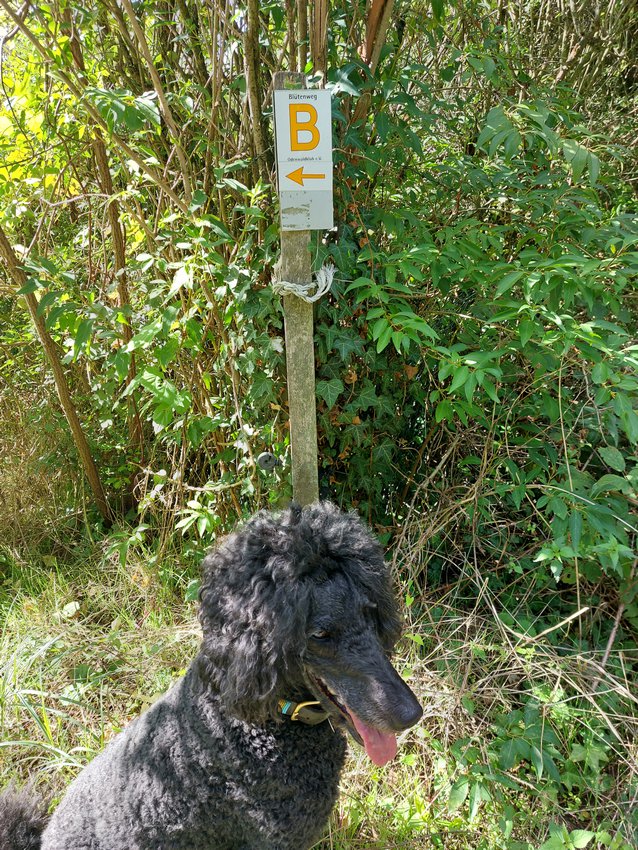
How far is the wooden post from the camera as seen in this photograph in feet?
5.70

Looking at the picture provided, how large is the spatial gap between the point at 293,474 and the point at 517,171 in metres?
1.41

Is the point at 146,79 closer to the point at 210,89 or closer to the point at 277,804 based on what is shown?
the point at 210,89

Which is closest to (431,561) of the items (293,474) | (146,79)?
(293,474)

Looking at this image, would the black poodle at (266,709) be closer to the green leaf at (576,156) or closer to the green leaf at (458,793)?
the green leaf at (458,793)

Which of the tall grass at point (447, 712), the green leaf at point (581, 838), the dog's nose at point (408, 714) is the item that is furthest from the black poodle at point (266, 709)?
the green leaf at point (581, 838)

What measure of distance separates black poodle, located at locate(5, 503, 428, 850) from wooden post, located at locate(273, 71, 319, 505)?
565mm

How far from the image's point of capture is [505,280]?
169 centimetres

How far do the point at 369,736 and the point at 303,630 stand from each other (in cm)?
26

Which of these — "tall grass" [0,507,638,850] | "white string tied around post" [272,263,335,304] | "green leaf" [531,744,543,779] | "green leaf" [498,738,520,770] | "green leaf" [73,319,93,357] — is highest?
"white string tied around post" [272,263,335,304]

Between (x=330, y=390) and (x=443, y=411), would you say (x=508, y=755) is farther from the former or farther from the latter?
(x=330, y=390)

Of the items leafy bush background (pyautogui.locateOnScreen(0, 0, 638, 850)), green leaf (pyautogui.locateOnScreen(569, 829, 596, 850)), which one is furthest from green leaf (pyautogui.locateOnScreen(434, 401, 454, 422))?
green leaf (pyautogui.locateOnScreen(569, 829, 596, 850))

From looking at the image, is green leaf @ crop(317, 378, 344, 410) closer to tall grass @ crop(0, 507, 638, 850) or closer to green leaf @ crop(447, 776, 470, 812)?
tall grass @ crop(0, 507, 638, 850)

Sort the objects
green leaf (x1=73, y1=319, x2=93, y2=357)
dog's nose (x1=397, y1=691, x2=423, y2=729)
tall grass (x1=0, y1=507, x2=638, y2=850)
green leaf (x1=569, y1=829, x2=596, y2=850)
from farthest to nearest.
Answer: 1. green leaf (x1=73, y1=319, x2=93, y2=357)
2. tall grass (x1=0, y1=507, x2=638, y2=850)
3. green leaf (x1=569, y1=829, x2=596, y2=850)
4. dog's nose (x1=397, y1=691, x2=423, y2=729)

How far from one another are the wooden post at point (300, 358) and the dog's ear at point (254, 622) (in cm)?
65
